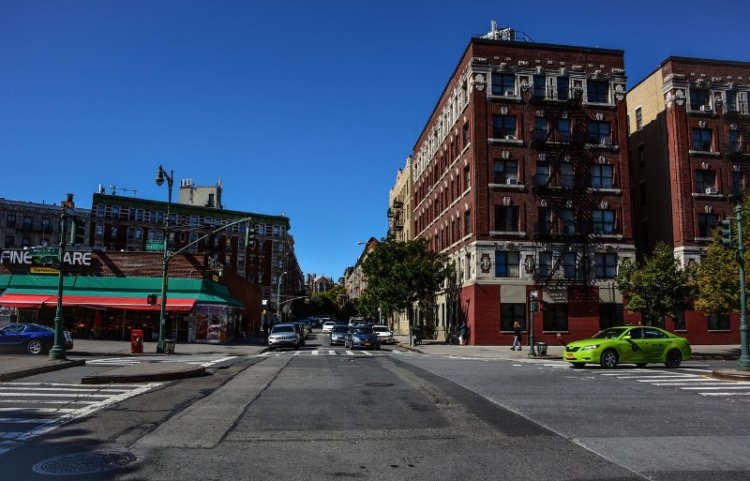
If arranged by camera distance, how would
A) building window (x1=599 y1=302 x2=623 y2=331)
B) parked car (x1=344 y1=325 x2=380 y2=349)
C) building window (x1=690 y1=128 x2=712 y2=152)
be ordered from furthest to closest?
building window (x1=690 y1=128 x2=712 y2=152) → building window (x1=599 y1=302 x2=623 y2=331) → parked car (x1=344 y1=325 x2=380 y2=349)

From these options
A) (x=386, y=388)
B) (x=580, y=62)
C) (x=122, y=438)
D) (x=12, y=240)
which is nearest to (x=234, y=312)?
(x=580, y=62)

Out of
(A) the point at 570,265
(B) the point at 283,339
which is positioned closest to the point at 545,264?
(A) the point at 570,265

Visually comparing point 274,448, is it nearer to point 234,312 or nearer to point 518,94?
point 518,94

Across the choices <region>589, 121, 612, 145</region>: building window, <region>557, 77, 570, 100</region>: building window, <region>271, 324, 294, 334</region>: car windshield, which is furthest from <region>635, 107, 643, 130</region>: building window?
<region>271, 324, 294, 334</region>: car windshield

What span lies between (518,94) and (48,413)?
3842 cm

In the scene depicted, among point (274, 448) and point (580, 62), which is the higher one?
point (580, 62)

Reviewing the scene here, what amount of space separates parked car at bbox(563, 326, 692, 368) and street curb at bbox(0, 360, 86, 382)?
1731cm

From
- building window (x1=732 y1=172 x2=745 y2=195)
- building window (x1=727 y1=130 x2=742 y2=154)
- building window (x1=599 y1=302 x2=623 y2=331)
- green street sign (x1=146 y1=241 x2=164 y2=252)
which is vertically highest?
building window (x1=727 y1=130 x2=742 y2=154)

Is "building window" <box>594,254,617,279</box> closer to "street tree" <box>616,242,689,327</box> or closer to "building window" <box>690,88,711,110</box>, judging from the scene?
"street tree" <box>616,242,689,327</box>

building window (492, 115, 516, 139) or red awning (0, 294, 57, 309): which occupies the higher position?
building window (492, 115, 516, 139)

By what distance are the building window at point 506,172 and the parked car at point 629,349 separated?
70.0 ft

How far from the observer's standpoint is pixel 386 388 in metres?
14.3

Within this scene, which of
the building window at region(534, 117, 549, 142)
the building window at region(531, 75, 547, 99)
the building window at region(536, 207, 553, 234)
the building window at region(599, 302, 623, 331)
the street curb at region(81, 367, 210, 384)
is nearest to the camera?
the street curb at region(81, 367, 210, 384)

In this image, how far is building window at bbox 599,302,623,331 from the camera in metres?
41.7
